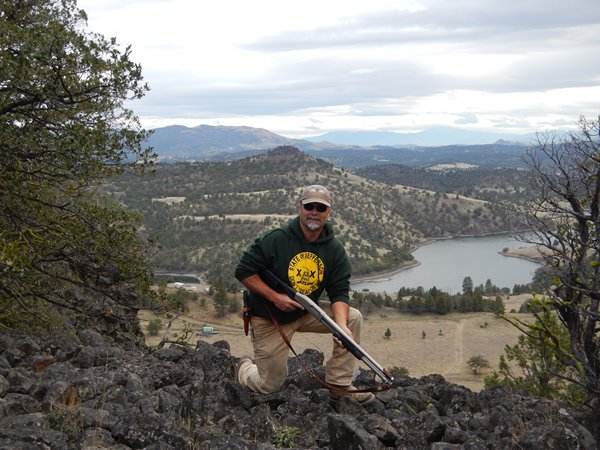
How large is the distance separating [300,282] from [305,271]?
0.46 feet

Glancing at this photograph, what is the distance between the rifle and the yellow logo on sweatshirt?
0.36 ft

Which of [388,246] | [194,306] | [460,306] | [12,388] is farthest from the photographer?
[388,246]

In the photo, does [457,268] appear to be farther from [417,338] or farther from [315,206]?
[315,206]

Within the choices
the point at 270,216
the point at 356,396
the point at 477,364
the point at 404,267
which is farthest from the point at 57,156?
the point at 270,216

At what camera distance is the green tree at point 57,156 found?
25.9 ft

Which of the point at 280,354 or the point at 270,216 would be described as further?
the point at 270,216

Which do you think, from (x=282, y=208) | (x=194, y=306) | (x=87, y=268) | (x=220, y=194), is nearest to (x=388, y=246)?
(x=282, y=208)

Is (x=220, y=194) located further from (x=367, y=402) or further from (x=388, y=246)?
(x=367, y=402)

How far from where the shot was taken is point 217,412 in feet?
20.1

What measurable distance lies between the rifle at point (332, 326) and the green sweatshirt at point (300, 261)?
0.09 metres

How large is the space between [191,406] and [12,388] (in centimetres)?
179

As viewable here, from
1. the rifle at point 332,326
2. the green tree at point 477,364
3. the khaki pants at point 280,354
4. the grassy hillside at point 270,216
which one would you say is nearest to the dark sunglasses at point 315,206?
the rifle at point 332,326

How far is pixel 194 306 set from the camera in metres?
67.8

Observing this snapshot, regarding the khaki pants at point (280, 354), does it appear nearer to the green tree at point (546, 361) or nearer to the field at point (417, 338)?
the green tree at point (546, 361)
